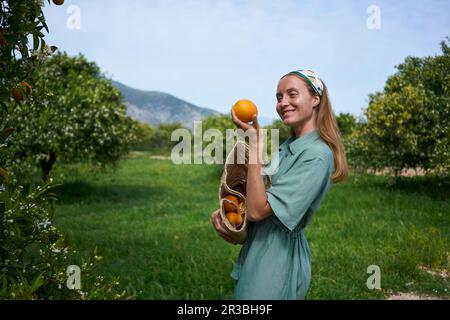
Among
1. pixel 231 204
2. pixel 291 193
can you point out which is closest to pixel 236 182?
pixel 231 204

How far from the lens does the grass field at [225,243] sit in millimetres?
→ 6762

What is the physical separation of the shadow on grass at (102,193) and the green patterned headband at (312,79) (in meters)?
12.8

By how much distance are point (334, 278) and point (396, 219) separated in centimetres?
425

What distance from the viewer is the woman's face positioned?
2686mm

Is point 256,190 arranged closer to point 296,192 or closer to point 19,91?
point 296,192

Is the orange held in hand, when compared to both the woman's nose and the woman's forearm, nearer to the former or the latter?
the woman's forearm

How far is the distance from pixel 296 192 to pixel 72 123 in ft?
42.7

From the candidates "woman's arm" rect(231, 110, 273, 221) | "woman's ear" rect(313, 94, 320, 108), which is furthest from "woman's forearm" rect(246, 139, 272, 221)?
"woman's ear" rect(313, 94, 320, 108)

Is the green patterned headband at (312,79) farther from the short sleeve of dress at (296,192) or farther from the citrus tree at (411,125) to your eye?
the citrus tree at (411,125)

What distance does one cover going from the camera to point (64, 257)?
2.98 metres

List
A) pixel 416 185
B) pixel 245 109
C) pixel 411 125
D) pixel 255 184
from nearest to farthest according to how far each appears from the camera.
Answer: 1. pixel 255 184
2. pixel 245 109
3. pixel 411 125
4. pixel 416 185

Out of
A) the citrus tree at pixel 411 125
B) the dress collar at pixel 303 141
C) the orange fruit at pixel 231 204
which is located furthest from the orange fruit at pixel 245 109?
the citrus tree at pixel 411 125

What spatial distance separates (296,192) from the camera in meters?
2.50
